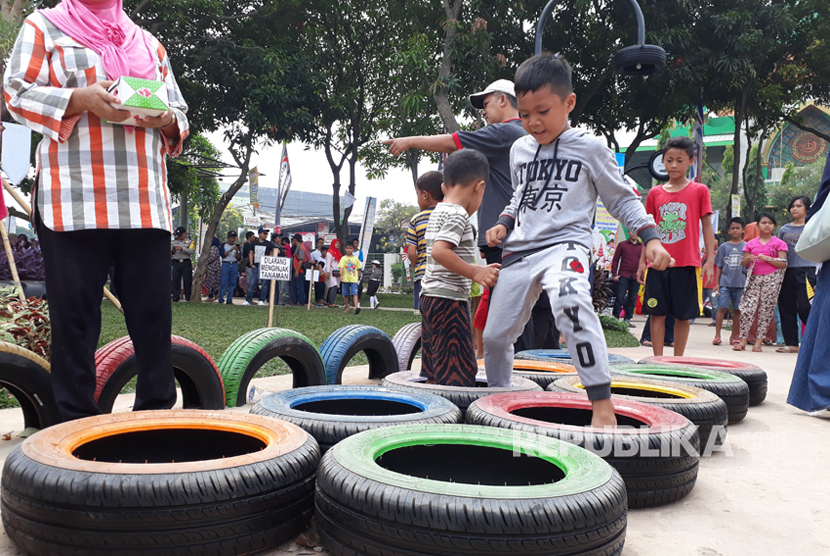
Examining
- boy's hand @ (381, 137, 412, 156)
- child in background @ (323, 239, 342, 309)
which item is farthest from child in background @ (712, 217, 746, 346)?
child in background @ (323, 239, 342, 309)

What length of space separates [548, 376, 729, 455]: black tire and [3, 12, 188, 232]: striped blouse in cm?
217

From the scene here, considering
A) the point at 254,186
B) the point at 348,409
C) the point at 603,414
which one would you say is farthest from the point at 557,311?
the point at 254,186

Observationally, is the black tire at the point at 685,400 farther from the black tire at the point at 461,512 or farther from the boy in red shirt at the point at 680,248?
the boy in red shirt at the point at 680,248

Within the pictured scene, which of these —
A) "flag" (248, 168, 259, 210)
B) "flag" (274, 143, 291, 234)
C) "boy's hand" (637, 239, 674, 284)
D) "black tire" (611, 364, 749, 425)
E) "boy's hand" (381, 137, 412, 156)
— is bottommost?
"black tire" (611, 364, 749, 425)

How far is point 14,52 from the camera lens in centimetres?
232

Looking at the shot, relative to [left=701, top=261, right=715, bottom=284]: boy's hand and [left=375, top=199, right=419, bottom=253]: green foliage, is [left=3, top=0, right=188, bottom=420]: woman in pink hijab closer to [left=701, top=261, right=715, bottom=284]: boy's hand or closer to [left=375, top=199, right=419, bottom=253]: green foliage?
[left=701, top=261, right=715, bottom=284]: boy's hand

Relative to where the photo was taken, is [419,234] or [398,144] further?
[419,234]

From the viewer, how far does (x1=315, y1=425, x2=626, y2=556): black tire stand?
1.40 metres

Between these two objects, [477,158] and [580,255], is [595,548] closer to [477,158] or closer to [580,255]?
[580,255]

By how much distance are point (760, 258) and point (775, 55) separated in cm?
1158

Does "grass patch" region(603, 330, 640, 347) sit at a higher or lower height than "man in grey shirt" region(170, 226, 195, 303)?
lower

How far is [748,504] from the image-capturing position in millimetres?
2195

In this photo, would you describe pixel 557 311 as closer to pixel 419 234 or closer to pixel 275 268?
pixel 419 234

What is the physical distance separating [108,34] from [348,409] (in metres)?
1.94
